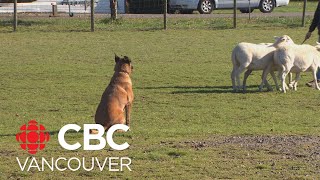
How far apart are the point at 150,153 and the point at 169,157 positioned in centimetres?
32

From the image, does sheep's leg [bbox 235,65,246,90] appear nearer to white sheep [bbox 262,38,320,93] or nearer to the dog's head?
white sheep [bbox 262,38,320,93]

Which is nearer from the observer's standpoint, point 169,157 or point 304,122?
point 169,157

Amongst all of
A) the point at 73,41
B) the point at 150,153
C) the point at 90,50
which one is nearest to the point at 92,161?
the point at 150,153

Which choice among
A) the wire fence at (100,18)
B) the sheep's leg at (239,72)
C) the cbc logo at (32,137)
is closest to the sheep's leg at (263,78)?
the sheep's leg at (239,72)

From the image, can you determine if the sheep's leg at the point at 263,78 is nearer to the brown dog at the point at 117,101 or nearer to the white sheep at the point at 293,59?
the white sheep at the point at 293,59

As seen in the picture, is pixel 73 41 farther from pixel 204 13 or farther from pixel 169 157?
pixel 169 157

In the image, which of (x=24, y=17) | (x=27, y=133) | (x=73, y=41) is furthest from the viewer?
(x=24, y=17)

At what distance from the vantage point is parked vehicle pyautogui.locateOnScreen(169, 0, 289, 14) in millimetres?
42094

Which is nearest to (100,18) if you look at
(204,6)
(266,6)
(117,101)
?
(204,6)

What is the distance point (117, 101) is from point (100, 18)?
24.5 m

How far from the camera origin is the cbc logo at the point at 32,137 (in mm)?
12148

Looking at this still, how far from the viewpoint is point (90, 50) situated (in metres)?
27.0

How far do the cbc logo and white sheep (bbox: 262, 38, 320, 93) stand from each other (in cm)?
601

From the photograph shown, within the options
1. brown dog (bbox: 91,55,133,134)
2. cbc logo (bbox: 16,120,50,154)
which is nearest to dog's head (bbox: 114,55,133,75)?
brown dog (bbox: 91,55,133,134)
